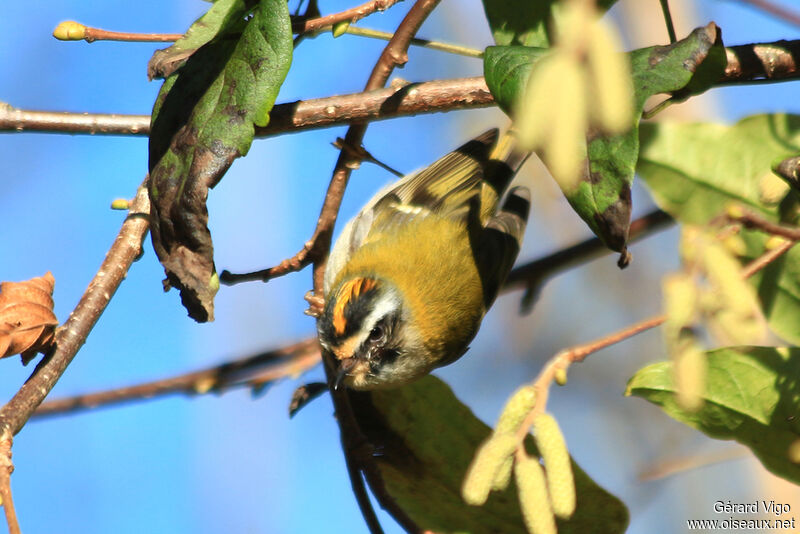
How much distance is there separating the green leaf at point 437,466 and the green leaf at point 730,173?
459mm

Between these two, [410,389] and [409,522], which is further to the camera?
[410,389]

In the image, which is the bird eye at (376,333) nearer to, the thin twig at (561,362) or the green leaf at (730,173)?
the green leaf at (730,173)

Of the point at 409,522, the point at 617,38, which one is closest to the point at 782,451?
the point at 409,522

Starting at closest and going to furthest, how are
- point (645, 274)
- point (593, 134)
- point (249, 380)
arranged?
1. point (593, 134)
2. point (249, 380)
3. point (645, 274)

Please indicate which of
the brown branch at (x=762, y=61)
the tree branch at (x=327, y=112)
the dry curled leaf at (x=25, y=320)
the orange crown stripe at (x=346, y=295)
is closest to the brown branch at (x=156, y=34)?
the tree branch at (x=327, y=112)

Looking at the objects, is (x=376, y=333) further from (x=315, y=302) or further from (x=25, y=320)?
(x=25, y=320)

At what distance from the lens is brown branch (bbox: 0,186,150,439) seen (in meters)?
1.11

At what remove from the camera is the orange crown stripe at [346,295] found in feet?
7.52

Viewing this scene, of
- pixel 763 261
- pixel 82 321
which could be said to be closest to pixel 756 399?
pixel 763 261

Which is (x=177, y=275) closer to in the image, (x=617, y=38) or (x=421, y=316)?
(x=617, y=38)

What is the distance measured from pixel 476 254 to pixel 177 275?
136 centimetres

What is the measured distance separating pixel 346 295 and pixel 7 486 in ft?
4.77

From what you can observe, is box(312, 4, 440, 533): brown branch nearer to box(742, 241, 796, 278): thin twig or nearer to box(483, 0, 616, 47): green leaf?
box(483, 0, 616, 47): green leaf

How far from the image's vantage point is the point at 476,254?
8.17ft
